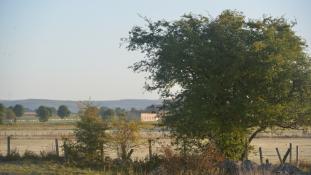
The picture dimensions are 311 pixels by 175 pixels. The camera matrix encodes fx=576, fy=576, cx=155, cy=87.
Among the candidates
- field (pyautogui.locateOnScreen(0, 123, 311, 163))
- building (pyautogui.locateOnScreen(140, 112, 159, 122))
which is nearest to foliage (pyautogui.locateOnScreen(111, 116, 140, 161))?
field (pyautogui.locateOnScreen(0, 123, 311, 163))

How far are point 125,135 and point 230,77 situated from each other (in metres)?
5.26

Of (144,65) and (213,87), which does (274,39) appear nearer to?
(213,87)

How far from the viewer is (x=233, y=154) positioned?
23.4 meters

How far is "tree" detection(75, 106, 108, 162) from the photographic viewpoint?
952 inches

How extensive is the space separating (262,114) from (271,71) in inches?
69.2

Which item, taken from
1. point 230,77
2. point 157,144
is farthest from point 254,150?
point 157,144

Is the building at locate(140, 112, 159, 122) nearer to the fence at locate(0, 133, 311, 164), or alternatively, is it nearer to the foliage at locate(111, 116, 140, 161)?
the fence at locate(0, 133, 311, 164)

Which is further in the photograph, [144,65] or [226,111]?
[144,65]

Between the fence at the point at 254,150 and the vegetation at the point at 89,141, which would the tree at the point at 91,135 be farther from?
the fence at the point at 254,150

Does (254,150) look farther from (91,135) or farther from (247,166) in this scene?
(247,166)

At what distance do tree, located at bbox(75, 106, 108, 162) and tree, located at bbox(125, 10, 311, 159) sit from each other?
116 inches

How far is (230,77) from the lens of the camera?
71.7ft

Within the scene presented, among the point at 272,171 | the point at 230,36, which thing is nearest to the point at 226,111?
the point at 230,36

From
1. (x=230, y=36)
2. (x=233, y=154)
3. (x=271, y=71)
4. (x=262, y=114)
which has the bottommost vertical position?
(x=233, y=154)
